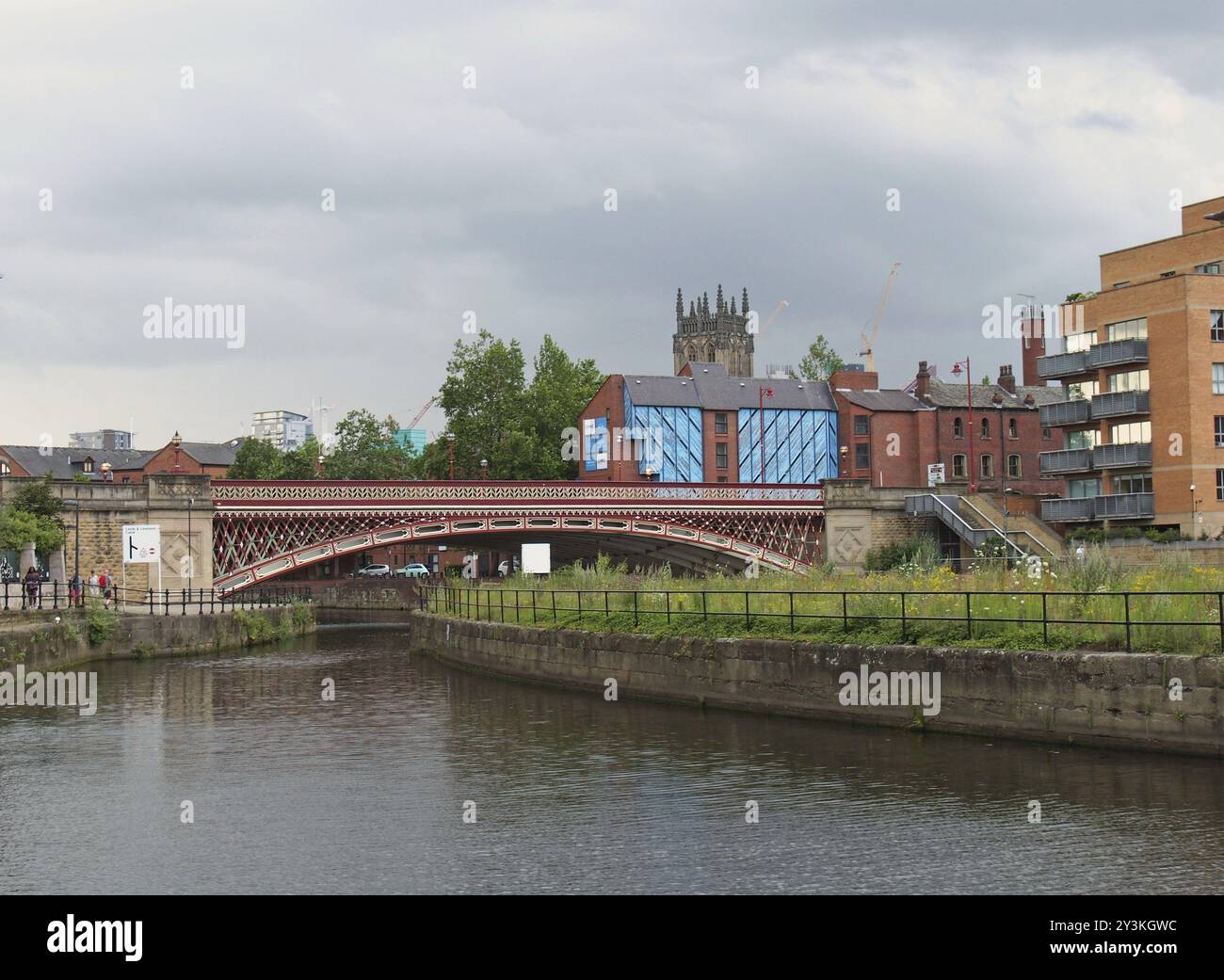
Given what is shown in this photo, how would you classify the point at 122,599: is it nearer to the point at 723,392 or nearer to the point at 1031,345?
the point at 723,392

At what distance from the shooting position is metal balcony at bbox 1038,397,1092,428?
2709 inches

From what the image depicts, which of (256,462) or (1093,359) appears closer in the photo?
(1093,359)

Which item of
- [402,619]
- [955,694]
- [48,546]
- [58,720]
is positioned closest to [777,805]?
[955,694]

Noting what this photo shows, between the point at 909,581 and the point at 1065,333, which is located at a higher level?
the point at 1065,333

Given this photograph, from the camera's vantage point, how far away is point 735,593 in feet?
117

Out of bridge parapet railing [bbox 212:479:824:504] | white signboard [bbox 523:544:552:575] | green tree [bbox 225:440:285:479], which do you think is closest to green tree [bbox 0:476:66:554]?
bridge parapet railing [bbox 212:479:824:504]

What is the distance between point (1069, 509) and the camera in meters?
70.0

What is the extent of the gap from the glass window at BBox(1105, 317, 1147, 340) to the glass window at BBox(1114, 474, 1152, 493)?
21.8 feet

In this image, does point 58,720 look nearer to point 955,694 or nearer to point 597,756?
point 597,756

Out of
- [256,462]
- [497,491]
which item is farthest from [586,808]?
[256,462]

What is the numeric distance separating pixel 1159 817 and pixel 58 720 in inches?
988

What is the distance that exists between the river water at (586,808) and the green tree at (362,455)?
101 m

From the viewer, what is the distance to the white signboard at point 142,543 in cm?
5672

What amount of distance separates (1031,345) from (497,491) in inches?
2403
